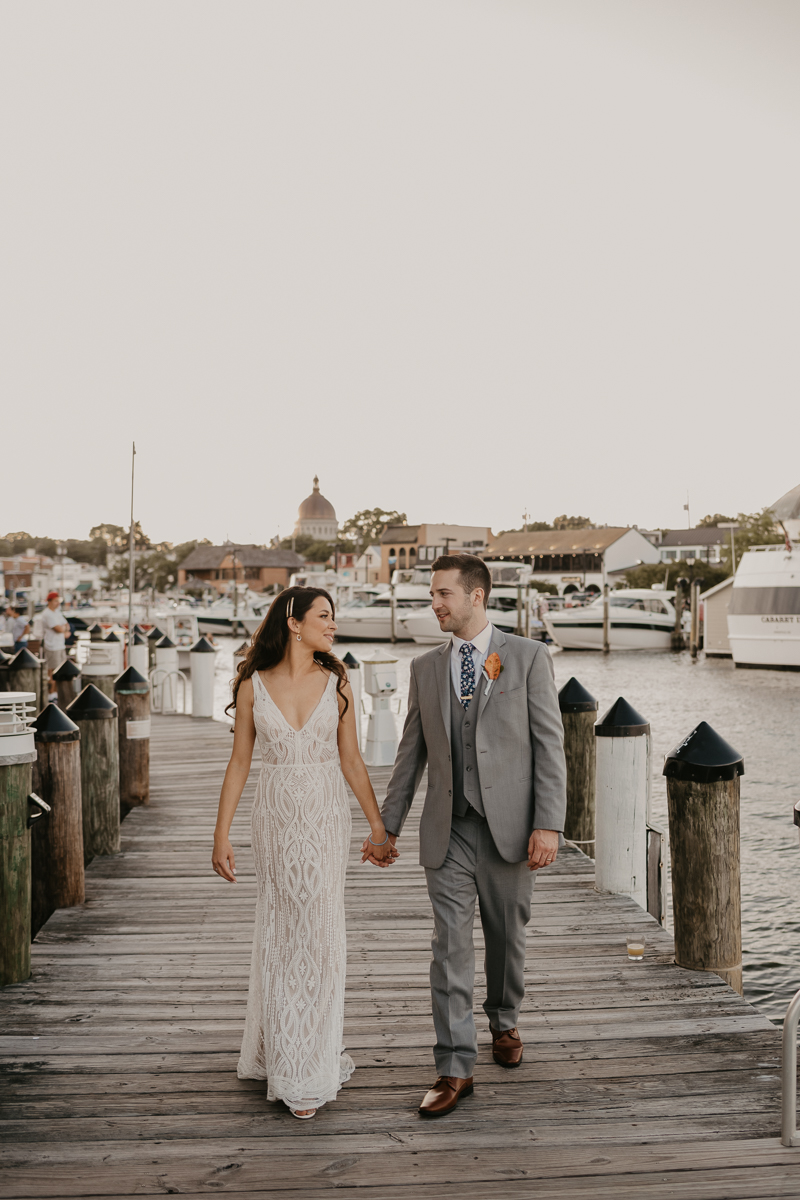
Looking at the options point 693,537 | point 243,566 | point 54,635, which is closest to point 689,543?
point 693,537

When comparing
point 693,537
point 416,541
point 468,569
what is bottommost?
→ point 468,569

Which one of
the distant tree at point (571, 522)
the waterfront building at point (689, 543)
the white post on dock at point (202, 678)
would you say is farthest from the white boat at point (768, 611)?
the distant tree at point (571, 522)

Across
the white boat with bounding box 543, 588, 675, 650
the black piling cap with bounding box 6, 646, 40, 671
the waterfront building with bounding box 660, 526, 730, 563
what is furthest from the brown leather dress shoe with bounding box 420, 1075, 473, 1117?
the waterfront building with bounding box 660, 526, 730, 563

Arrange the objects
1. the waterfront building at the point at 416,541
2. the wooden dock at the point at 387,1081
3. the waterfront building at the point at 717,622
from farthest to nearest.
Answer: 1. the waterfront building at the point at 416,541
2. the waterfront building at the point at 717,622
3. the wooden dock at the point at 387,1081

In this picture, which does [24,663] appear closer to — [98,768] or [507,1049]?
[98,768]

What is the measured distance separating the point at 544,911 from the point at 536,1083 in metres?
2.18

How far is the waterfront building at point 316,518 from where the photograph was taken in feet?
599

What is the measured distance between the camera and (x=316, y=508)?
183375 mm

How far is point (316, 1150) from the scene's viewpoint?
3.12 m

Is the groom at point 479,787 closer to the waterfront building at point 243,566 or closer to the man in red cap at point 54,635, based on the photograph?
the man in red cap at point 54,635

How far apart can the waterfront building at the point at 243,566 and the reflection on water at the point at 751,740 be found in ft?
244

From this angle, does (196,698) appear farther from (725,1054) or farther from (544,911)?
(725,1054)

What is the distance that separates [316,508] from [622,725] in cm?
17921

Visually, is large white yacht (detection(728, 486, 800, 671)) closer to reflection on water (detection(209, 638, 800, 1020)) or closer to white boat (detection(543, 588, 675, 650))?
reflection on water (detection(209, 638, 800, 1020))
